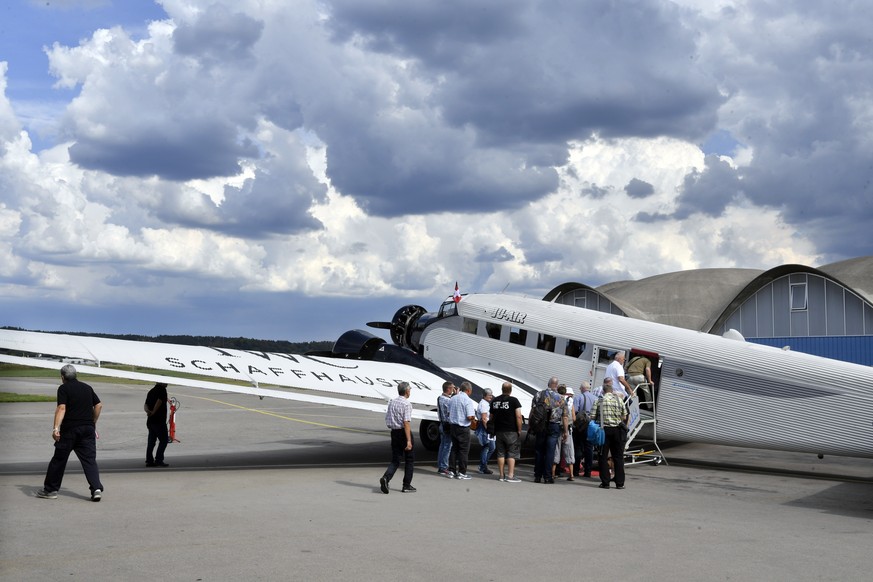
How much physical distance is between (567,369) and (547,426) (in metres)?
4.03

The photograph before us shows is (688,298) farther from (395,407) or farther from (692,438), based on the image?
(395,407)

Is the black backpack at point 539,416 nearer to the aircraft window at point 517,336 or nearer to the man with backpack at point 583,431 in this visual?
the man with backpack at point 583,431

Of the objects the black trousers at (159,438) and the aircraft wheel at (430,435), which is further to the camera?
the aircraft wheel at (430,435)

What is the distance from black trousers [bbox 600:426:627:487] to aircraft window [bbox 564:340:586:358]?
4155 mm

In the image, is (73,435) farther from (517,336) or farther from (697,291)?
(697,291)

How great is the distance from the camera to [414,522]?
10.1 m

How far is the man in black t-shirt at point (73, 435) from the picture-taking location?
10.9 m

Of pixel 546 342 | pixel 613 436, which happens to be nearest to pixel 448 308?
pixel 546 342

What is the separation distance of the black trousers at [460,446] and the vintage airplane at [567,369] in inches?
70.1

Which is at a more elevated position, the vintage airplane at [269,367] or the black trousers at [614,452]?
the vintage airplane at [269,367]

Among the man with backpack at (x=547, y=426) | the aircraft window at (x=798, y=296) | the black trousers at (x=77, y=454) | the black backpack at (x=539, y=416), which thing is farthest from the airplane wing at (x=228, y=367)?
the aircraft window at (x=798, y=296)

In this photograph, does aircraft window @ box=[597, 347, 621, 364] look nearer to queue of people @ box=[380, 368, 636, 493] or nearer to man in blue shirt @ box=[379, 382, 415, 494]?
queue of people @ box=[380, 368, 636, 493]

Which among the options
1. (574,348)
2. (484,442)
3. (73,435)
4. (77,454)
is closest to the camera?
(77,454)

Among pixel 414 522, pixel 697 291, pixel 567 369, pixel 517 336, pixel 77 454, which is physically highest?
pixel 697 291
